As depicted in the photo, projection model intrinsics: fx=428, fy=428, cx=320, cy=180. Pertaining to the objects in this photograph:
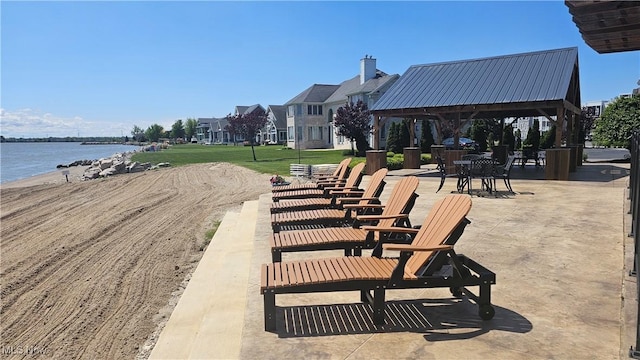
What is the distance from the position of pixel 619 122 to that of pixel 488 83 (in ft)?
34.7

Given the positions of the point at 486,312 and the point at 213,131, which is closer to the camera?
the point at 486,312

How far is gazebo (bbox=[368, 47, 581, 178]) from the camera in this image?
1423 centimetres

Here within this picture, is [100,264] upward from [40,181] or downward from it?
upward

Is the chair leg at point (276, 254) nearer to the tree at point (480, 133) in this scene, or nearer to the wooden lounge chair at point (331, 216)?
the wooden lounge chair at point (331, 216)

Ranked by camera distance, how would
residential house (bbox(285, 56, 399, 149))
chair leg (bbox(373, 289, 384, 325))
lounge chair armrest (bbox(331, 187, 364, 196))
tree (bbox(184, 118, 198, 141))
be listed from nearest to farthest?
chair leg (bbox(373, 289, 384, 325)) → lounge chair armrest (bbox(331, 187, 364, 196)) → residential house (bbox(285, 56, 399, 149)) → tree (bbox(184, 118, 198, 141))

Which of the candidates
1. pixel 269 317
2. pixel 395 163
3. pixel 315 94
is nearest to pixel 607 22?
pixel 269 317

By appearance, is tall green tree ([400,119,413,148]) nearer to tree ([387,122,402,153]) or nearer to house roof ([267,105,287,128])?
tree ([387,122,402,153])

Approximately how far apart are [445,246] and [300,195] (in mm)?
4895

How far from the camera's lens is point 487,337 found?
10.3ft

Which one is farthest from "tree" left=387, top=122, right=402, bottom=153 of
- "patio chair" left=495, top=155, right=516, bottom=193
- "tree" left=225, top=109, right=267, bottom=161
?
"patio chair" left=495, top=155, right=516, bottom=193

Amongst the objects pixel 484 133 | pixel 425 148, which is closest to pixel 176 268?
pixel 425 148

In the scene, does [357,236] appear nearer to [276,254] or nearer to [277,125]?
[276,254]

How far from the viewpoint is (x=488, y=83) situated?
1634cm

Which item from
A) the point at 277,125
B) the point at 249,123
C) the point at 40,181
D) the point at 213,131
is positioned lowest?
the point at 40,181
